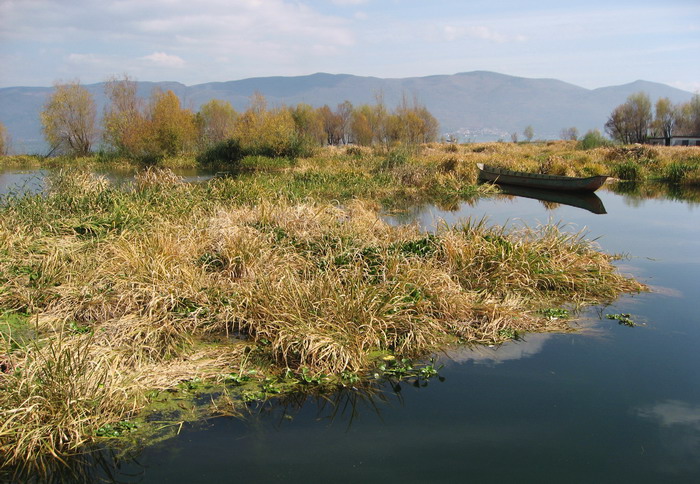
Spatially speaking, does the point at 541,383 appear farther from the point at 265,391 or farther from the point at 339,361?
the point at 265,391

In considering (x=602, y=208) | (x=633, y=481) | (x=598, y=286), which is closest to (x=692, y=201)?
(x=602, y=208)

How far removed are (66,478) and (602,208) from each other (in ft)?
55.8

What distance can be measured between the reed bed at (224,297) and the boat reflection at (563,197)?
849cm

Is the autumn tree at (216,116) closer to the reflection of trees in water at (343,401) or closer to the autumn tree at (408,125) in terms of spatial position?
the autumn tree at (408,125)

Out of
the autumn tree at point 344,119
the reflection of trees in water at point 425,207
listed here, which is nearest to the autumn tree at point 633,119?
the autumn tree at point 344,119

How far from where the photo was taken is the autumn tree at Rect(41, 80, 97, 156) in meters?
41.4

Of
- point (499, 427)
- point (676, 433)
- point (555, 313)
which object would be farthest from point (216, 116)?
point (676, 433)

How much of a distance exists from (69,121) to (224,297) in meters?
42.6

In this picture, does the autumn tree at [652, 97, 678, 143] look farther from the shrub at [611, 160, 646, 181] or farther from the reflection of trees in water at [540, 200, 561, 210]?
the reflection of trees in water at [540, 200, 561, 210]

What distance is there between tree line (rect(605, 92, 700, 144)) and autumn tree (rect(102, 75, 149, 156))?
2238 inches

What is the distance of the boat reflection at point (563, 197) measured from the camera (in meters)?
17.7

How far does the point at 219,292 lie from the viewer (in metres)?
6.69

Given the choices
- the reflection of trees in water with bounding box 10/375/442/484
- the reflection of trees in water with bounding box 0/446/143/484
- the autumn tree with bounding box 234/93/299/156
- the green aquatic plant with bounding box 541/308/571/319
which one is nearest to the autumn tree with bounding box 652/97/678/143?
the autumn tree with bounding box 234/93/299/156

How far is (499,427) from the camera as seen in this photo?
465 cm
